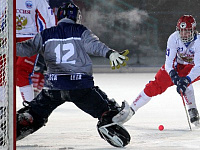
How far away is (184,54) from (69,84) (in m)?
1.47

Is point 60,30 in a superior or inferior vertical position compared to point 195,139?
superior

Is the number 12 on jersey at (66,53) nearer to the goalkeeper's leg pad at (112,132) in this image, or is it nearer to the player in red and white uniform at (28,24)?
the goalkeeper's leg pad at (112,132)

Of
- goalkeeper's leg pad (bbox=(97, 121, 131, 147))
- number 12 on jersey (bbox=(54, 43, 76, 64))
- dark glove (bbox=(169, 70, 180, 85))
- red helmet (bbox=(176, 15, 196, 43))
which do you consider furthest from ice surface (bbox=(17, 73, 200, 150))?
red helmet (bbox=(176, 15, 196, 43))

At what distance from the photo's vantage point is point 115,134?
130 inches

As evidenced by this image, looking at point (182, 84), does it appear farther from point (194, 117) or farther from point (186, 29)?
point (186, 29)

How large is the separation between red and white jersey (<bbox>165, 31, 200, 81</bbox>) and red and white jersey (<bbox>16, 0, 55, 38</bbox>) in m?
0.97

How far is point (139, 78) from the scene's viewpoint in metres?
9.02

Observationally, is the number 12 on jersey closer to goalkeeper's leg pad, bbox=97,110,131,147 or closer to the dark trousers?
the dark trousers

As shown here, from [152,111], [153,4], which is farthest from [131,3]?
[152,111]

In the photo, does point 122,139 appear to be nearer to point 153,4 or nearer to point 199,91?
point 199,91

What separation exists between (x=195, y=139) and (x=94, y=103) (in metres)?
0.76

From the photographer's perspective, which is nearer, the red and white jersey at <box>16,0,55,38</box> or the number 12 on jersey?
the number 12 on jersey

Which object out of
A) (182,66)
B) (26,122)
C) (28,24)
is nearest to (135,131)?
(182,66)

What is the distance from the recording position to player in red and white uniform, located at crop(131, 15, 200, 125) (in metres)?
4.40
